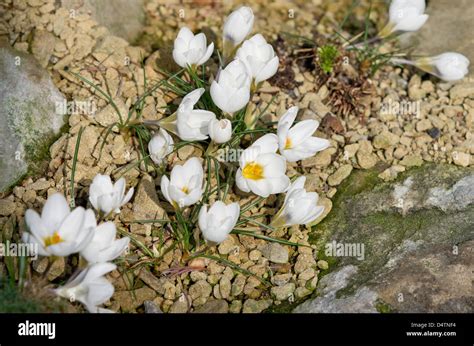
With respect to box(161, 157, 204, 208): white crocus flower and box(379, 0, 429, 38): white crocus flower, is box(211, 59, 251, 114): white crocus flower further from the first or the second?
box(379, 0, 429, 38): white crocus flower

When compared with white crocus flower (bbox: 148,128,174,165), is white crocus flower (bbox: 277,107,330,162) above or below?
above

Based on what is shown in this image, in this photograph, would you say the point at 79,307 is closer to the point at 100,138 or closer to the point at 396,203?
the point at 100,138

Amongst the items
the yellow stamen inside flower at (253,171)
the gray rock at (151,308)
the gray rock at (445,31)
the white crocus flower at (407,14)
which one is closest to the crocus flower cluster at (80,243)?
the gray rock at (151,308)

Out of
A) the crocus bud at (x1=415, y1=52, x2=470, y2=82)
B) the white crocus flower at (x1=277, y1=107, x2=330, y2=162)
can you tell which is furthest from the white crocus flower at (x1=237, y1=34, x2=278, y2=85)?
the crocus bud at (x1=415, y1=52, x2=470, y2=82)

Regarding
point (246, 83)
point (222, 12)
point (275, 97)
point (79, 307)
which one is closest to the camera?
point (79, 307)
